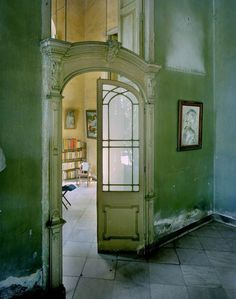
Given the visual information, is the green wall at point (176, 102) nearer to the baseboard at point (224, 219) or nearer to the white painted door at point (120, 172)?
the baseboard at point (224, 219)

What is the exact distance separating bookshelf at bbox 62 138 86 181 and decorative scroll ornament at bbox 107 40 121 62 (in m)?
6.07

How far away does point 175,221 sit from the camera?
13.8 feet

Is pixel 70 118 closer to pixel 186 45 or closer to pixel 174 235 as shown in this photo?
pixel 186 45

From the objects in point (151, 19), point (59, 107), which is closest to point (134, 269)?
point (59, 107)

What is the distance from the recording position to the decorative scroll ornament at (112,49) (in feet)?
10.1

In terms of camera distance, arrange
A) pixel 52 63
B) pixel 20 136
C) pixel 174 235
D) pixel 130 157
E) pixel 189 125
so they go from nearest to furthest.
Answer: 1. pixel 20 136
2. pixel 52 63
3. pixel 130 157
4. pixel 174 235
5. pixel 189 125

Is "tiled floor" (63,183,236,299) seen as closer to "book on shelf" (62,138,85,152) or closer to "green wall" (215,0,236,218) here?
"green wall" (215,0,236,218)

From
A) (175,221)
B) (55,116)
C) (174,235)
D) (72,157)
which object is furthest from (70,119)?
(55,116)

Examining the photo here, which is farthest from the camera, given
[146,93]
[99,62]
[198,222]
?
[198,222]

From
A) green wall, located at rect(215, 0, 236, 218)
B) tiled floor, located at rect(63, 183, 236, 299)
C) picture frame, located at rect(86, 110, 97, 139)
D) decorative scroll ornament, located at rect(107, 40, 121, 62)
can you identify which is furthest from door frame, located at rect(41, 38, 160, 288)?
picture frame, located at rect(86, 110, 97, 139)

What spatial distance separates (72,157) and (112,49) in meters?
6.41

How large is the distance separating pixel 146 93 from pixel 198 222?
273 centimetres

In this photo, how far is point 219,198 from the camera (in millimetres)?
A: 4938

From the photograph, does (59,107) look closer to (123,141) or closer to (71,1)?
(123,141)
